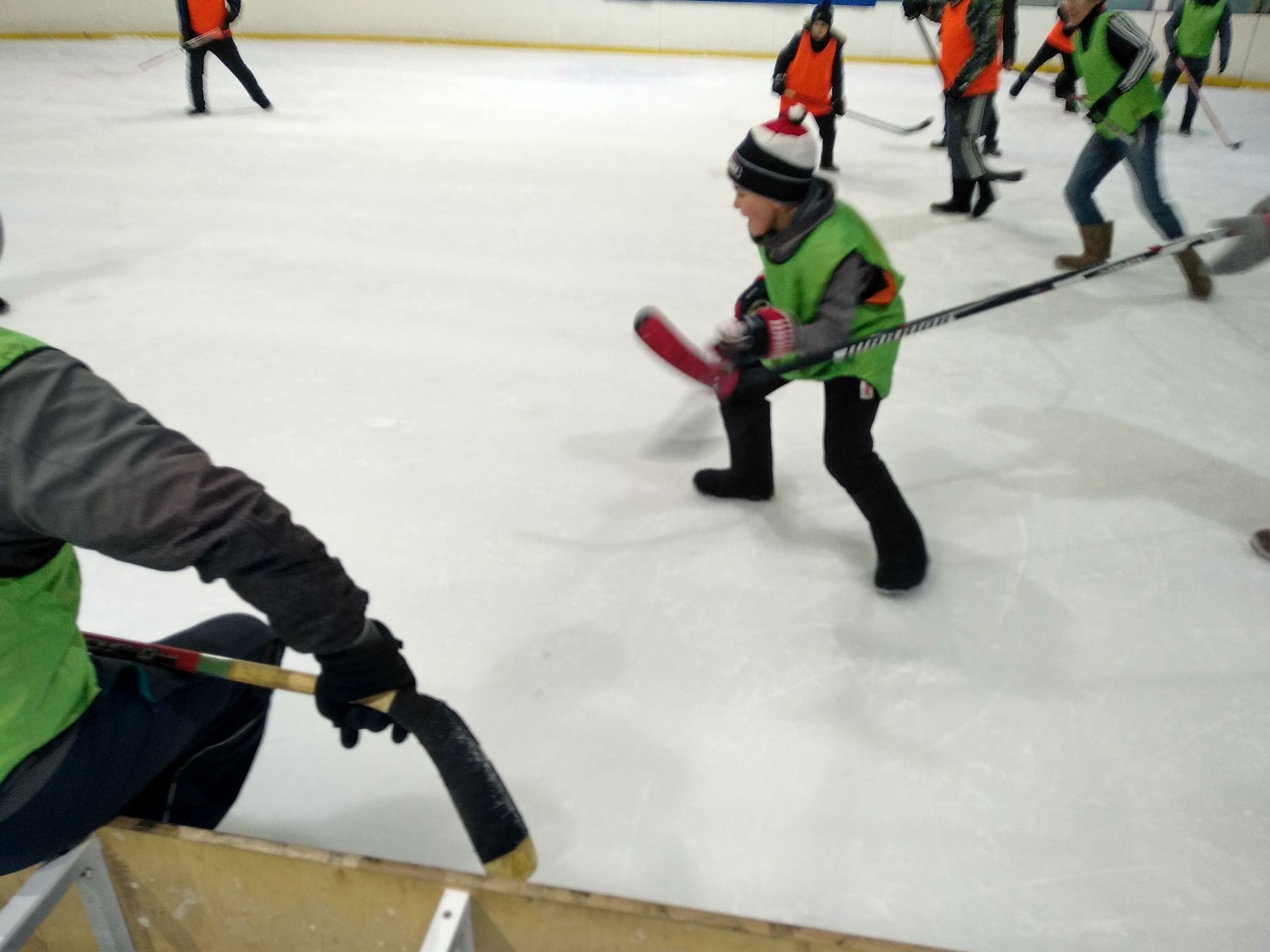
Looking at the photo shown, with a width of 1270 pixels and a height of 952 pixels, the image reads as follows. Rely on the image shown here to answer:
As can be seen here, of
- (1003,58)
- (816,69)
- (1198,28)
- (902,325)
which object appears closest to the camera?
(902,325)

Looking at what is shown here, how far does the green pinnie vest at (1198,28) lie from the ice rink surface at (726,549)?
2.27 m

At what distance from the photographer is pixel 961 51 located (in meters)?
4.01

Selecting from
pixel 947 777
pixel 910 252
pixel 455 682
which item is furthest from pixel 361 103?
pixel 947 777

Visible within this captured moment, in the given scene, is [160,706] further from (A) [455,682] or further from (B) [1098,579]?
(B) [1098,579]

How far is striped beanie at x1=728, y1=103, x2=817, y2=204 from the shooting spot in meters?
1.58

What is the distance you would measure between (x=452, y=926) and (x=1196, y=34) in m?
7.23

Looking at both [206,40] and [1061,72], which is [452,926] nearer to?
[206,40]

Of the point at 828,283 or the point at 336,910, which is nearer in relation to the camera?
the point at 336,910

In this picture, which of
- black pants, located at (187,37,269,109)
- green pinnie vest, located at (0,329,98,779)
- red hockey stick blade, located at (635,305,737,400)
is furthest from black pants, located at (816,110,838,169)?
green pinnie vest, located at (0,329,98,779)

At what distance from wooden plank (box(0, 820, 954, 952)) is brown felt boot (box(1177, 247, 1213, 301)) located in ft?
10.9

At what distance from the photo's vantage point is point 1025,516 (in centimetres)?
211

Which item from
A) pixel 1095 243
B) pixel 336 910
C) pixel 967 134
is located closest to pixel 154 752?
pixel 336 910

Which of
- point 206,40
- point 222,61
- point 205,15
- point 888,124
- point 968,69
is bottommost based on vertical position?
point 888,124

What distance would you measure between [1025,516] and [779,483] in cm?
56
